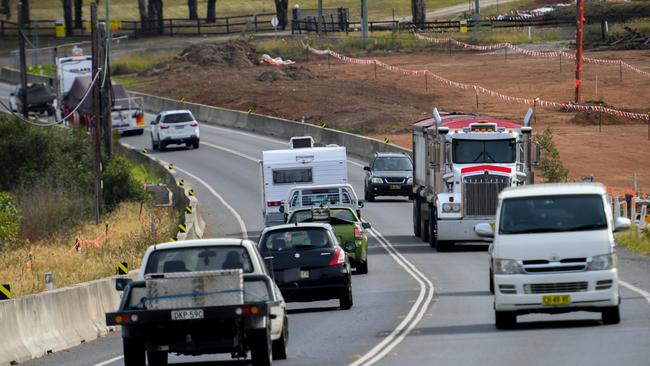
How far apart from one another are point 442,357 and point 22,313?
18.8ft

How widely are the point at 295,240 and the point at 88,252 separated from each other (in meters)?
15.6

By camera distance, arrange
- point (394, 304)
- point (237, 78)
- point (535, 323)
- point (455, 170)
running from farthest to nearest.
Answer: point (237, 78) → point (455, 170) → point (394, 304) → point (535, 323)

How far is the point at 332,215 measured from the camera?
32.4 metres

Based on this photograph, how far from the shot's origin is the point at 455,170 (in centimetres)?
3506

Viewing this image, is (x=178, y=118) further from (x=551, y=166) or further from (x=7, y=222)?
(x=551, y=166)

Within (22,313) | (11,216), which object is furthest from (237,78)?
(22,313)

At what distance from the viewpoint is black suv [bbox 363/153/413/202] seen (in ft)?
166

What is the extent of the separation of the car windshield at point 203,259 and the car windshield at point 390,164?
33.9 meters

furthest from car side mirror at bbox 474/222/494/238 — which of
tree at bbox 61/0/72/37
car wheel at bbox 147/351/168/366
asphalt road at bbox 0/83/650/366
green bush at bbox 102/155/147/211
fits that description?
tree at bbox 61/0/72/37

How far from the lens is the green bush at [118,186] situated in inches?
2160

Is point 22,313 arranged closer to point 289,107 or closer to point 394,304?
point 394,304

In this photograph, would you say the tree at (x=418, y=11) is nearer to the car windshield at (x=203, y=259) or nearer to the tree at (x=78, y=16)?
the tree at (x=78, y=16)

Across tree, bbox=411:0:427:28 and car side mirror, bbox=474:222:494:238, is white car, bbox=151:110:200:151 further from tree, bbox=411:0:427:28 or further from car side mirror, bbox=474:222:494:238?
car side mirror, bbox=474:222:494:238

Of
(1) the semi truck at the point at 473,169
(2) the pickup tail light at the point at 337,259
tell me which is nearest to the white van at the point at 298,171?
(1) the semi truck at the point at 473,169
